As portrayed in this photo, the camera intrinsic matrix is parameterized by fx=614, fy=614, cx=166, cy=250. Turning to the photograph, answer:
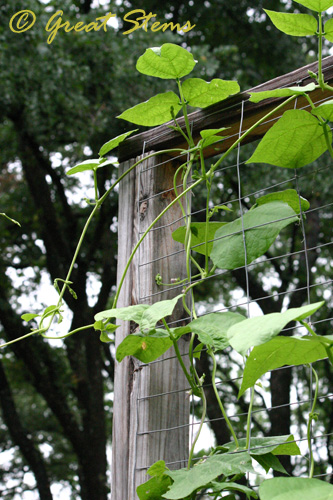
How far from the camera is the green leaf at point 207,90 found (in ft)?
3.94

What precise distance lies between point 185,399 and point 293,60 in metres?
6.50

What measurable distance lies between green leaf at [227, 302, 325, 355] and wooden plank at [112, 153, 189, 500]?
0.38 metres

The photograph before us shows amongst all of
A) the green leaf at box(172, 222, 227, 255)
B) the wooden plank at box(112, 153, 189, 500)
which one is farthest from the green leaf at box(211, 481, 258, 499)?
the green leaf at box(172, 222, 227, 255)

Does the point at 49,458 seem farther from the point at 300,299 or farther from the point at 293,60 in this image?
the point at 293,60

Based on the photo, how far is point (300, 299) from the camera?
7.07 m

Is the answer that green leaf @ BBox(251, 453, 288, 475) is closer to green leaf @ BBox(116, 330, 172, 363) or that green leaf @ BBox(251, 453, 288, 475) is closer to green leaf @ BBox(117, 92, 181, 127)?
green leaf @ BBox(116, 330, 172, 363)

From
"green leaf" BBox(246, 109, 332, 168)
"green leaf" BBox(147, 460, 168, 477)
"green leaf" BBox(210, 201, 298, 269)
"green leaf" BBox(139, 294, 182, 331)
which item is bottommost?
"green leaf" BBox(147, 460, 168, 477)

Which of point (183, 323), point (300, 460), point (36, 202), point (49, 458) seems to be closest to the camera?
point (183, 323)

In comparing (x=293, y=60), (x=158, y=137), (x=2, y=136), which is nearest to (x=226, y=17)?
(x=293, y=60)

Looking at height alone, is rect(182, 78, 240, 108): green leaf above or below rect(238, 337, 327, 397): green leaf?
above

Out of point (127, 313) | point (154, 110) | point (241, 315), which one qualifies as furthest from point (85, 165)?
point (241, 315)

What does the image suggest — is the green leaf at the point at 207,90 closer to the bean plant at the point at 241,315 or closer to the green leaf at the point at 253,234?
the bean plant at the point at 241,315

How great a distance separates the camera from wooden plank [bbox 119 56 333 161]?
1.15m

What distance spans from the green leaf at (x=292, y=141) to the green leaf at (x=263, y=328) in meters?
0.37
